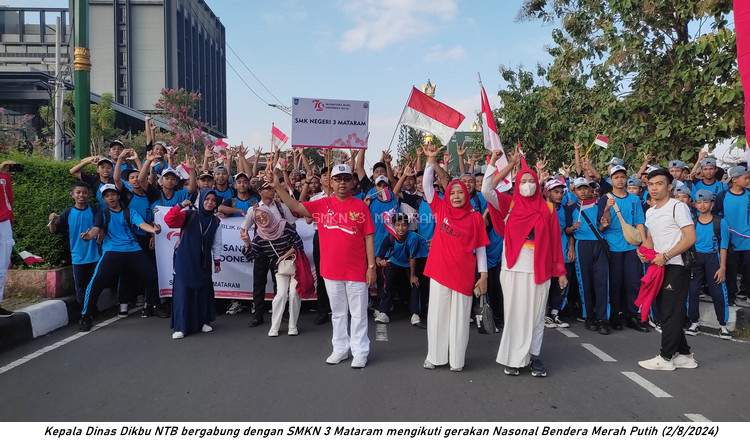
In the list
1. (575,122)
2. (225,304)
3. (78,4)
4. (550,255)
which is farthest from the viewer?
(575,122)

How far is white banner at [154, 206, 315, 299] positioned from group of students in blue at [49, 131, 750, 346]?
0.16 m

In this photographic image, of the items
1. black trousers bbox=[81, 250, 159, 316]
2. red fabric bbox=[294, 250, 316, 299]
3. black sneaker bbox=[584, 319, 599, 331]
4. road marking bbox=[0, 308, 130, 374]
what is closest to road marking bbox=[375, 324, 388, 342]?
red fabric bbox=[294, 250, 316, 299]

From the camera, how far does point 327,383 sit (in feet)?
15.5

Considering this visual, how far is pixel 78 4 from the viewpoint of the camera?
890 centimetres

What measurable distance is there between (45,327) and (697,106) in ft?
33.0

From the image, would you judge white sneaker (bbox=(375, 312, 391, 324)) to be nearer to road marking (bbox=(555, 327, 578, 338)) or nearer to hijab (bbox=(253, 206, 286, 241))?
hijab (bbox=(253, 206, 286, 241))

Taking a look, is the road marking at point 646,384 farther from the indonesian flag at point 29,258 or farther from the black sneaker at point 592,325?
the indonesian flag at point 29,258

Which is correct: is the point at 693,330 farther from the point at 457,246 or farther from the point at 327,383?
the point at 327,383

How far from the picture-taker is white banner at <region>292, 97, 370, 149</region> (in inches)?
324

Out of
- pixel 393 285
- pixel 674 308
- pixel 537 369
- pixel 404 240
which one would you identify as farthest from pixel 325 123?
pixel 674 308

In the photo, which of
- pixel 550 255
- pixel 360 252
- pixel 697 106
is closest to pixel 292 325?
pixel 360 252

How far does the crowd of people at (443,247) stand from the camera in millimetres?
5141

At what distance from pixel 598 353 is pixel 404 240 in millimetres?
2710
